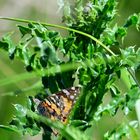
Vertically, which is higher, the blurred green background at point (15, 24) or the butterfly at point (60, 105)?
the blurred green background at point (15, 24)

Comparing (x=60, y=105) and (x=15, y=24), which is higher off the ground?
(x=15, y=24)

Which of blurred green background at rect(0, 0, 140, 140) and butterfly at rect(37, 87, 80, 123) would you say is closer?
butterfly at rect(37, 87, 80, 123)

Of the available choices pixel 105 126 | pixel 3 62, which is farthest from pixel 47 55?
pixel 3 62

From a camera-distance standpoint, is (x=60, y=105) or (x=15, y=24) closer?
(x=60, y=105)

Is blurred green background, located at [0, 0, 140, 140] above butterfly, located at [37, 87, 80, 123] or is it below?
above
